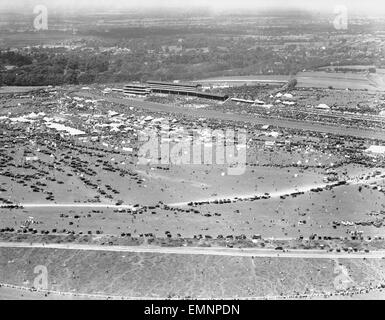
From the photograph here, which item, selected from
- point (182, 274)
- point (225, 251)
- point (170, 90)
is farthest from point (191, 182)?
point (170, 90)

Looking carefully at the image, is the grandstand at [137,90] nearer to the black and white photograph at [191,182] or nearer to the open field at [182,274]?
the black and white photograph at [191,182]

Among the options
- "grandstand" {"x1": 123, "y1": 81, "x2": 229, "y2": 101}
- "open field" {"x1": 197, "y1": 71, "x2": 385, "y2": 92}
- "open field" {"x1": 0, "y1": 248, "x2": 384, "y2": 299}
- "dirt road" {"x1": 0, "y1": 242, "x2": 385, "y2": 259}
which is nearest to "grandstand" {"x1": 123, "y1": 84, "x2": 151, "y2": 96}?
"grandstand" {"x1": 123, "y1": 81, "x2": 229, "y2": 101}

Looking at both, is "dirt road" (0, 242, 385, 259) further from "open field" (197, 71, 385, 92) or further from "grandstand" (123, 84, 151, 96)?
"open field" (197, 71, 385, 92)

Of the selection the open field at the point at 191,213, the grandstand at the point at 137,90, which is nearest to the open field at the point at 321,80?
A: the grandstand at the point at 137,90

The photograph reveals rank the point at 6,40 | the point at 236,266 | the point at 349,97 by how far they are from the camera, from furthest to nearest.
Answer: the point at 6,40
the point at 349,97
the point at 236,266

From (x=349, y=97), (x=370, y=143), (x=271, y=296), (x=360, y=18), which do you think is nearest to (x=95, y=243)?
(x=271, y=296)

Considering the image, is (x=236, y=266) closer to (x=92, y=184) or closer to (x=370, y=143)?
(x=92, y=184)

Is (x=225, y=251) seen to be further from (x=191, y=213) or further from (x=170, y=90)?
(x=170, y=90)

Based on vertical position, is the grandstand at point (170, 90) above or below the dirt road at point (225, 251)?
above
